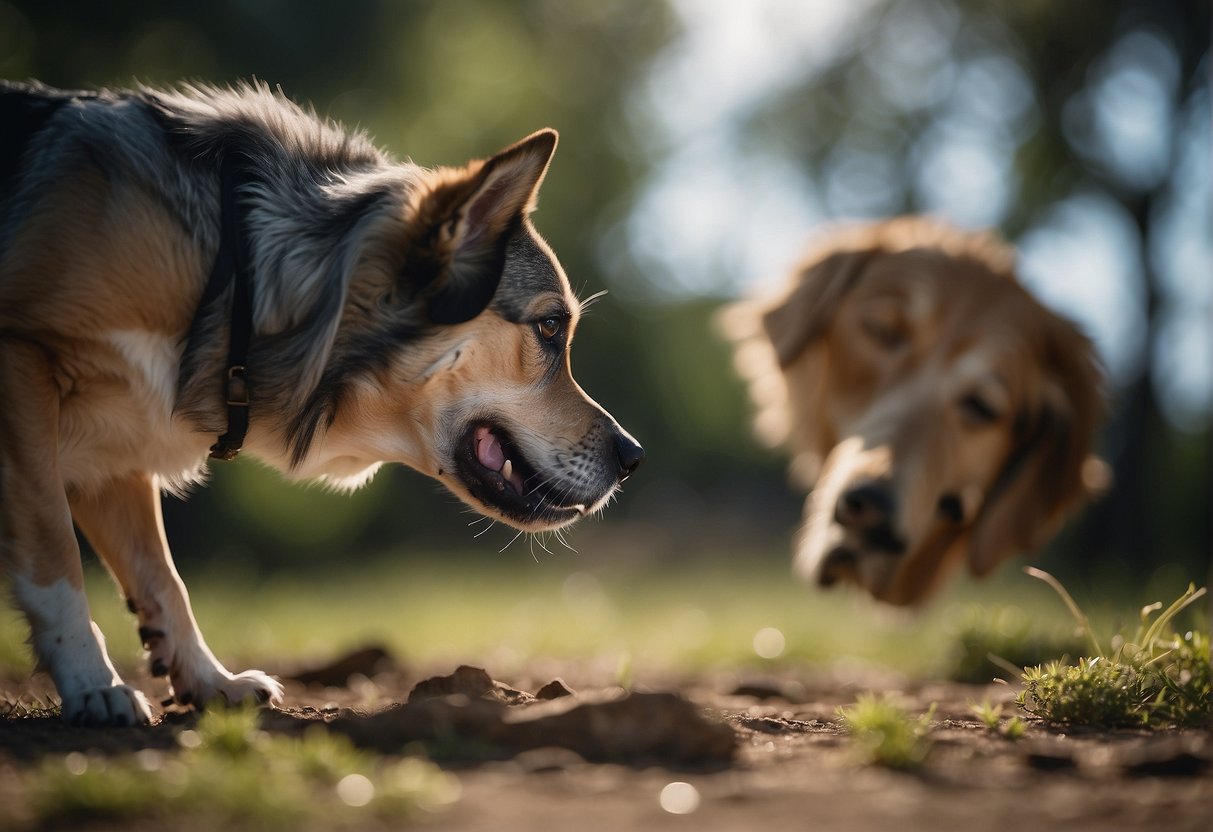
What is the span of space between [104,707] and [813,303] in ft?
14.0

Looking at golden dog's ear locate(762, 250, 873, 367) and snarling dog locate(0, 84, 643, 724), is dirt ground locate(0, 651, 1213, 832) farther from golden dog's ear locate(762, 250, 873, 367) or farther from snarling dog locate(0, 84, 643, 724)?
golden dog's ear locate(762, 250, 873, 367)

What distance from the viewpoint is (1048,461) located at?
5.94m

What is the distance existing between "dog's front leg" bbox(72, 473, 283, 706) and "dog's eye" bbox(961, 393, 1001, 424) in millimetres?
3634

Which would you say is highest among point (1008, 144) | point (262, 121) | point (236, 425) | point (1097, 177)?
point (1008, 144)

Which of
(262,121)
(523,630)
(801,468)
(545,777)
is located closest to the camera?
Answer: (545,777)

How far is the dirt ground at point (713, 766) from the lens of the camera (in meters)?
1.99

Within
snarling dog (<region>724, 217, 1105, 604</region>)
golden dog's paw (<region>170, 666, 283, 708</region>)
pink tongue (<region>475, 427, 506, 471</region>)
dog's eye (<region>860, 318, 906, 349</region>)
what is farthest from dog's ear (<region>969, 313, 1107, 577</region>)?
golden dog's paw (<region>170, 666, 283, 708</region>)

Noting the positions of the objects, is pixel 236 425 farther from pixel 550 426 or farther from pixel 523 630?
pixel 523 630

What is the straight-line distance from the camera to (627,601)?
11328mm

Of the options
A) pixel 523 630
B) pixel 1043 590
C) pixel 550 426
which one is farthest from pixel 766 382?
pixel 1043 590

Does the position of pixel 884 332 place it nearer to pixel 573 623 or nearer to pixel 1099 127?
pixel 573 623

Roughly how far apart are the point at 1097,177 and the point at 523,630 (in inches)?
394

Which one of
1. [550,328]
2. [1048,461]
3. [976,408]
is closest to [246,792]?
[550,328]

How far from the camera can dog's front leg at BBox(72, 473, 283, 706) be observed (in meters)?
3.49
